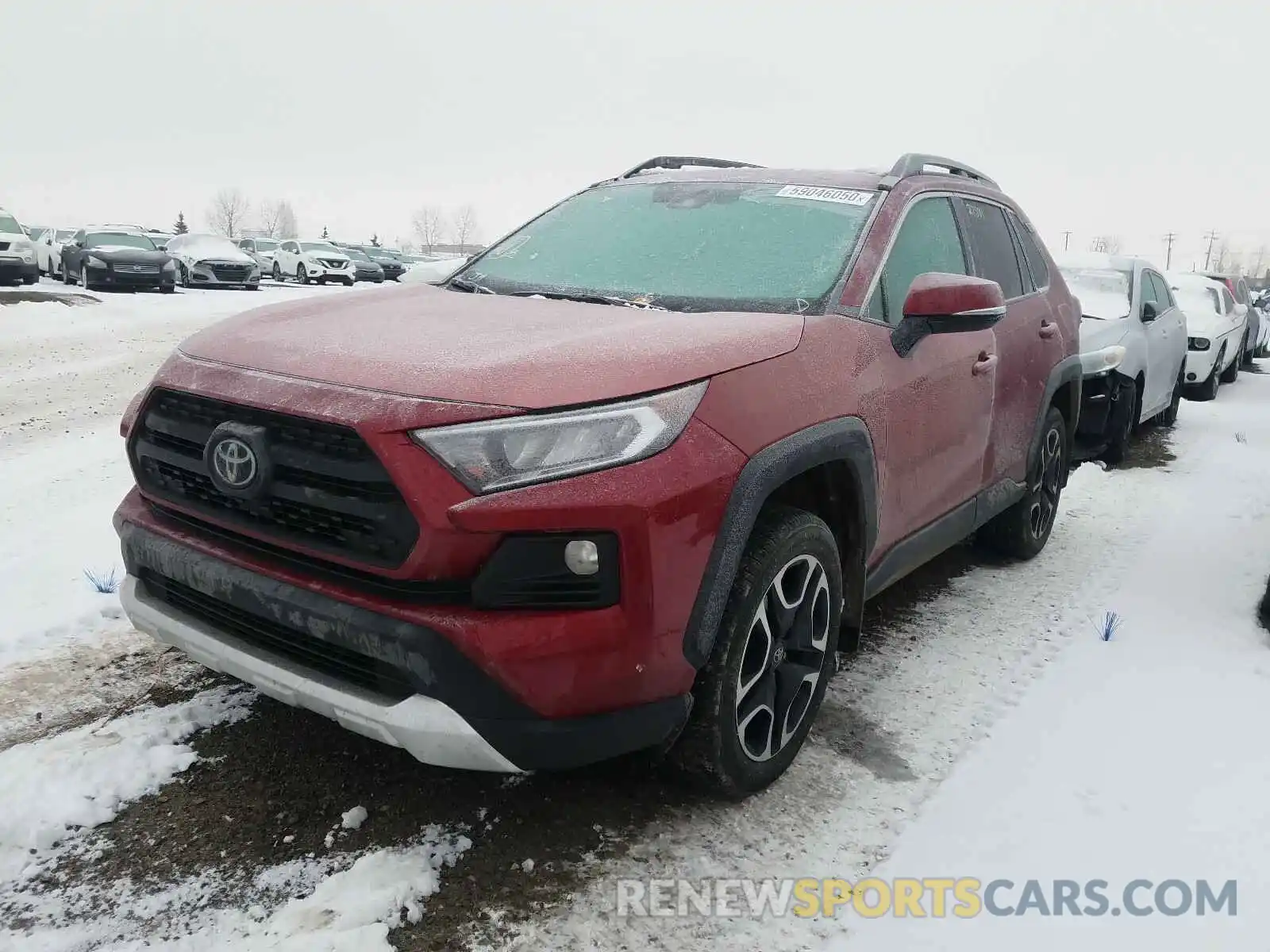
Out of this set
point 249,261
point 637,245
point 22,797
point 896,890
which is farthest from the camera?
point 249,261

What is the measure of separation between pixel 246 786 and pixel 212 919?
1.79 ft

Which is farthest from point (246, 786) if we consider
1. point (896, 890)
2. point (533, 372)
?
point (896, 890)

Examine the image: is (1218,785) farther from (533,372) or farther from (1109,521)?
(1109,521)

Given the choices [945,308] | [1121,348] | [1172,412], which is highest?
[945,308]

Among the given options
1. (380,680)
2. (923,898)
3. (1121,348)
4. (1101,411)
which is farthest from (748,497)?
(1121,348)

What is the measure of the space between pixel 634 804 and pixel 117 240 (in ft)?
71.7

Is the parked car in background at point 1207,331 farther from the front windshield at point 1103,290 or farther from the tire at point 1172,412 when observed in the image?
the front windshield at point 1103,290

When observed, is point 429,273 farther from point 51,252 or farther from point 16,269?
point 51,252

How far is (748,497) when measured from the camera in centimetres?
231

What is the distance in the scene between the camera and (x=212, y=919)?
2.14 meters

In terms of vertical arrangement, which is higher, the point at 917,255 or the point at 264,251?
the point at 264,251

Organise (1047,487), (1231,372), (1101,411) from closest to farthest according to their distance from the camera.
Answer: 1. (1047,487)
2. (1101,411)
3. (1231,372)

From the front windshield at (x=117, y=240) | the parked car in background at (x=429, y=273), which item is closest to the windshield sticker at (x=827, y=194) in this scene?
the parked car in background at (x=429, y=273)

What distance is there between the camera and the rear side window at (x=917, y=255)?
123 inches
